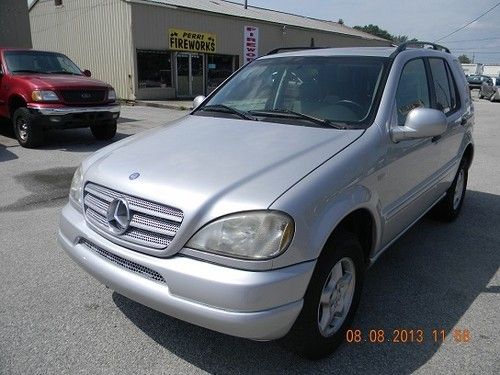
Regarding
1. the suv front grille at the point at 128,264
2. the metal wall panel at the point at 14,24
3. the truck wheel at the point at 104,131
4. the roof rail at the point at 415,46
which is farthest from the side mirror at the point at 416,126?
the metal wall panel at the point at 14,24

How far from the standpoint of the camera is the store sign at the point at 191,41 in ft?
68.7

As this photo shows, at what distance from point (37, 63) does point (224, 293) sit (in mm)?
9080

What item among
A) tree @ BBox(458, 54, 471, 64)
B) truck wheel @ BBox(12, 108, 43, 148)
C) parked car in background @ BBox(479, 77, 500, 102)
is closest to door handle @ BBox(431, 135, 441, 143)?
truck wheel @ BBox(12, 108, 43, 148)

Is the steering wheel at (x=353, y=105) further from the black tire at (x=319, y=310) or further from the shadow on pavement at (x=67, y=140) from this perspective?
the shadow on pavement at (x=67, y=140)

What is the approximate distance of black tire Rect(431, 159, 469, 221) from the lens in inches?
189

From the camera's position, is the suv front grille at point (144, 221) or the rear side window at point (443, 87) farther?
the rear side window at point (443, 87)

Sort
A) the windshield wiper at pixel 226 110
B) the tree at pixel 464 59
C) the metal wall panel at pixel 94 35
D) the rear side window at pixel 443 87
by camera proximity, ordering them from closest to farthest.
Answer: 1. the windshield wiper at pixel 226 110
2. the rear side window at pixel 443 87
3. the metal wall panel at pixel 94 35
4. the tree at pixel 464 59

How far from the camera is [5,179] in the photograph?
641 centimetres

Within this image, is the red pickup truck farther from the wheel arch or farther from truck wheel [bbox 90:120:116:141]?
the wheel arch

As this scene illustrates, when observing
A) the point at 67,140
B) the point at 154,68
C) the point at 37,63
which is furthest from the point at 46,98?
the point at 154,68

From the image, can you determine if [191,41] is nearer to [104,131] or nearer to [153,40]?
[153,40]

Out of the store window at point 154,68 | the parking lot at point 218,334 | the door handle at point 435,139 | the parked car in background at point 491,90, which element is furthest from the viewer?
the parked car in background at point 491,90

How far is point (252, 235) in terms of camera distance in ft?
7.00

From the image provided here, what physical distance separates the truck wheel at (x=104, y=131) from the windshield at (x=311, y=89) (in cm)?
Answer: 609
